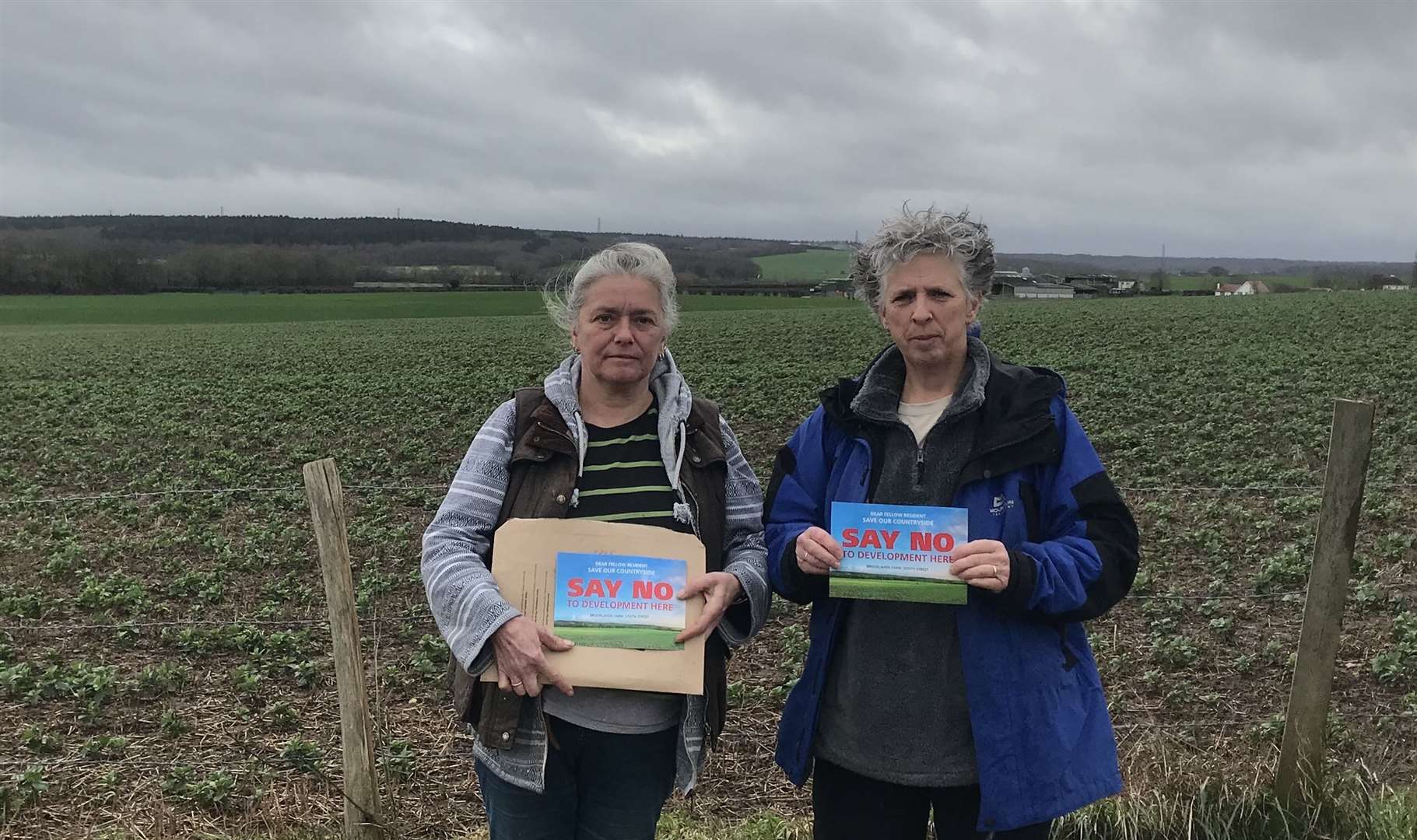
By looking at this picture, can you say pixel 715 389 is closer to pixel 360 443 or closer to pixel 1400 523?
pixel 360 443

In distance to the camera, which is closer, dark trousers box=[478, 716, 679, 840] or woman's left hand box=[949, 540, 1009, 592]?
woman's left hand box=[949, 540, 1009, 592]

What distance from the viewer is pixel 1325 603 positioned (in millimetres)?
3754

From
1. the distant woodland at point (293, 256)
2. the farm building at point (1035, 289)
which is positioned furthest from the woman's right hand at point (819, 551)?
the farm building at point (1035, 289)

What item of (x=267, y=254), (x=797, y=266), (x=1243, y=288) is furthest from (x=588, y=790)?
(x=267, y=254)

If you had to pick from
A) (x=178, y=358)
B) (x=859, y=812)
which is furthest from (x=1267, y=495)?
(x=178, y=358)

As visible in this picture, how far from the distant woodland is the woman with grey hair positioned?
62439 mm

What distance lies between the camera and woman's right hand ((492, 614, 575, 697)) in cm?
248

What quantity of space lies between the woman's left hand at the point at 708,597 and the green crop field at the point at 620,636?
0.03 m

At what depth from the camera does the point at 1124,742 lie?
195 inches

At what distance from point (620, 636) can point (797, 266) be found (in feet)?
292

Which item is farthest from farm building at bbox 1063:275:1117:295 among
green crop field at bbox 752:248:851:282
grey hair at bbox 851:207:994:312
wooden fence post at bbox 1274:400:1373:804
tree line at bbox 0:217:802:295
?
grey hair at bbox 851:207:994:312

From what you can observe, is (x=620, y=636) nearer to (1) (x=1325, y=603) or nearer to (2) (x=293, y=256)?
(1) (x=1325, y=603)

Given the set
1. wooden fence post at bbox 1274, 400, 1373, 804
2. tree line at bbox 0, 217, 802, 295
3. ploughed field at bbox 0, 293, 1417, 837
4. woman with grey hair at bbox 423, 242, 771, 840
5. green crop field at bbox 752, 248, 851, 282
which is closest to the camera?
woman with grey hair at bbox 423, 242, 771, 840

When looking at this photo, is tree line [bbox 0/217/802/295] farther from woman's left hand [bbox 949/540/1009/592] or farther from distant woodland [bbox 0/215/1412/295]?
woman's left hand [bbox 949/540/1009/592]
